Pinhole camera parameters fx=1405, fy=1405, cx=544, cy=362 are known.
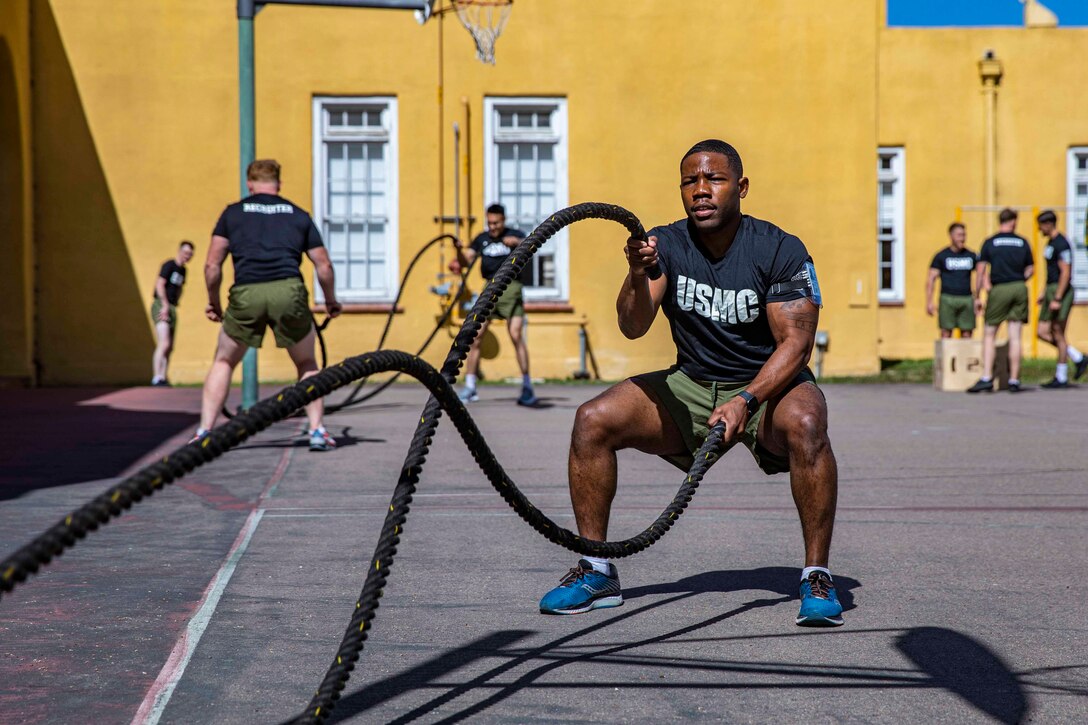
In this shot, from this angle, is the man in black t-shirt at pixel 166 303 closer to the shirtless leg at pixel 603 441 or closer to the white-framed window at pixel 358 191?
the white-framed window at pixel 358 191

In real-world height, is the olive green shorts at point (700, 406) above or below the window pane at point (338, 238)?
below

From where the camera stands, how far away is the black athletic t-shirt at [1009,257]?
51.6 feet

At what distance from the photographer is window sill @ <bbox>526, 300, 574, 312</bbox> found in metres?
18.0

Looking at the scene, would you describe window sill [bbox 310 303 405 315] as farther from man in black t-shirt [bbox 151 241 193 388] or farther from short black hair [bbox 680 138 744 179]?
short black hair [bbox 680 138 744 179]

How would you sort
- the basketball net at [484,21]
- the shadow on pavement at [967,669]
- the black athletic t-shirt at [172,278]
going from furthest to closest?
1. the basketball net at [484,21]
2. the black athletic t-shirt at [172,278]
3. the shadow on pavement at [967,669]

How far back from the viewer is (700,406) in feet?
16.2

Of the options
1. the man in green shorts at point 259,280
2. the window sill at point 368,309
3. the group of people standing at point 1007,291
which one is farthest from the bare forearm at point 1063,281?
the man in green shorts at point 259,280

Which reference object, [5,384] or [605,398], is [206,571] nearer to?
[605,398]

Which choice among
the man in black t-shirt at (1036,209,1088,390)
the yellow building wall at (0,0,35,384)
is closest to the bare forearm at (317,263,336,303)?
the yellow building wall at (0,0,35,384)

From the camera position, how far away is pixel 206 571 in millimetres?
5395

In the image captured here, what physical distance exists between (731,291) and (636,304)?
13.5 inches

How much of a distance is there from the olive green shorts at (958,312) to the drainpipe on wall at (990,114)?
7.53 m

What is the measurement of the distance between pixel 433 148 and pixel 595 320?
9.94ft

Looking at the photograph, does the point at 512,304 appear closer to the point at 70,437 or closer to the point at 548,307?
the point at 548,307
